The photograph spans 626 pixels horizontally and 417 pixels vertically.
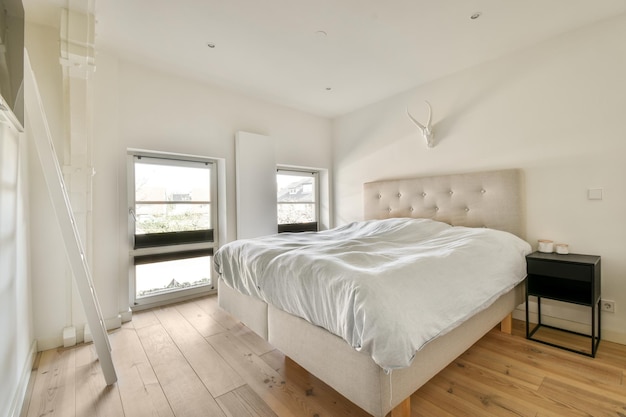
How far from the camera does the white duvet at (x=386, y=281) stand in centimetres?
112

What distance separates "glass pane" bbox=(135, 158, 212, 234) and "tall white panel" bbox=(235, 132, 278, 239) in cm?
42

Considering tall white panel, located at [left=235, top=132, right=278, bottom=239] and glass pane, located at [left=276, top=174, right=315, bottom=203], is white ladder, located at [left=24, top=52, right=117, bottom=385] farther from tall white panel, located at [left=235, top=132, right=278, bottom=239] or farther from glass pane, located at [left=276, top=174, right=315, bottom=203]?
glass pane, located at [left=276, top=174, right=315, bottom=203]

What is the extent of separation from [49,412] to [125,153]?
208 cm

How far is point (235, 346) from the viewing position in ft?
6.90

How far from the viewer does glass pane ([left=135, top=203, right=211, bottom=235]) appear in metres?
2.94

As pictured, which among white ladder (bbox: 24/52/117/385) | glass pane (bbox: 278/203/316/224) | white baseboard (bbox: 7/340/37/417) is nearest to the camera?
white baseboard (bbox: 7/340/37/417)

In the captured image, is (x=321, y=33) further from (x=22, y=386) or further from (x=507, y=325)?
(x=22, y=386)

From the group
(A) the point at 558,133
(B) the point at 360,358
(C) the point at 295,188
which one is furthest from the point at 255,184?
(A) the point at 558,133

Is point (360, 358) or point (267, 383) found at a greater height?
point (360, 358)

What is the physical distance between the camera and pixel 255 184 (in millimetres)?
3467

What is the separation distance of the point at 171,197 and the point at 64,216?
58.5 inches

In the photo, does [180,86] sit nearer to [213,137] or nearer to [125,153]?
[213,137]

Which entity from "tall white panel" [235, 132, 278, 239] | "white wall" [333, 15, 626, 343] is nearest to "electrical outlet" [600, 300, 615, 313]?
"white wall" [333, 15, 626, 343]

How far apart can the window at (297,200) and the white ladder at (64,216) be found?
2.46 m
